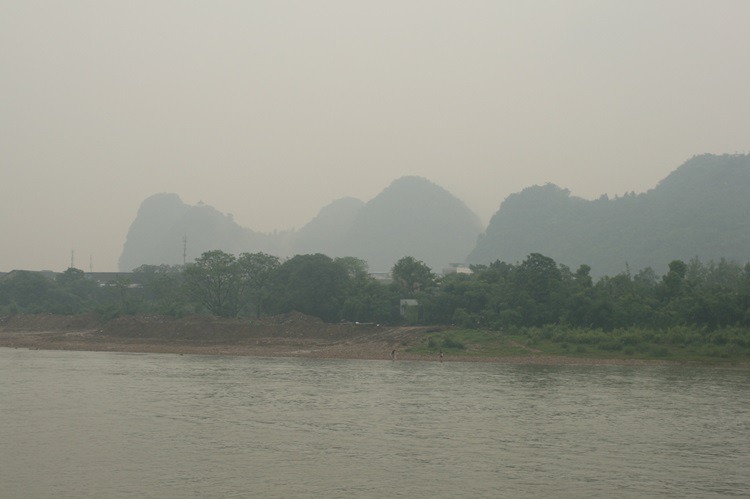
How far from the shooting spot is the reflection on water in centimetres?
1648

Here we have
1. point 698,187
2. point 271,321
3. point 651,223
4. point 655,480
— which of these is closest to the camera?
point 655,480

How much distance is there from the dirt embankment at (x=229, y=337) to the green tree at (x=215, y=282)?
678cm

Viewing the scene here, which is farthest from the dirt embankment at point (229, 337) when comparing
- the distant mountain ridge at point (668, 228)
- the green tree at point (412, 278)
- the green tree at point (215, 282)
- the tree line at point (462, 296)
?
the distant mountain ridge at point (668, 228)

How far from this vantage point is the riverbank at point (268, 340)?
168 ft

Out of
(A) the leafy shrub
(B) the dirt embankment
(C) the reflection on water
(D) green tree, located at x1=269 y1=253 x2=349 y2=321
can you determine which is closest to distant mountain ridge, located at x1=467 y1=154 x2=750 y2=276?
(D) green tree, located at x1=269 y1=253 x2=349 y2=321

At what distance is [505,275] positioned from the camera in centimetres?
7025

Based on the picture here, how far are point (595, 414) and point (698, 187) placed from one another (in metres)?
181

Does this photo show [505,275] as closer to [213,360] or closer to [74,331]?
[213,360]

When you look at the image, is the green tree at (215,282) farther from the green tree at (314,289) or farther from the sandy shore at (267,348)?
the sandy shore at (267,348)

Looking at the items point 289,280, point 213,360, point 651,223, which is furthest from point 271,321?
point 651,223

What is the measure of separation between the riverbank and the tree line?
3764 millimetres

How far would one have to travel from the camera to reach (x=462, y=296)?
63.4m

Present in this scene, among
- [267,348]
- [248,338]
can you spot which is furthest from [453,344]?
[248,338]

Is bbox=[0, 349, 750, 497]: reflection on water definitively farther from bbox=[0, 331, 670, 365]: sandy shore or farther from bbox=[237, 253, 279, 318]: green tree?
bbox=[237, 253, 279, 318]: green tree
